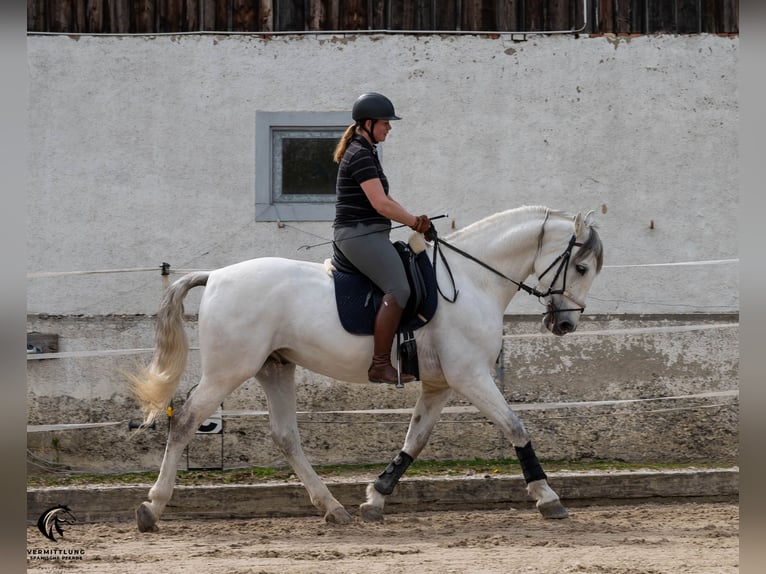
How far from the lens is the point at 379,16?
8.96 m

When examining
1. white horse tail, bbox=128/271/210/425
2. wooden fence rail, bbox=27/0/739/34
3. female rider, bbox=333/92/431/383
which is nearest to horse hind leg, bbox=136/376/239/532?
white horse tail, bbox=128/271/210/425

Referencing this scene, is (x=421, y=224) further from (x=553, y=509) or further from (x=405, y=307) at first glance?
(x=553, y=509)

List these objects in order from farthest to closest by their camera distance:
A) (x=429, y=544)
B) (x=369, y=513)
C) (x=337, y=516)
→ (x=369, y=513), (x=337, y=516), (x=429, y=544)

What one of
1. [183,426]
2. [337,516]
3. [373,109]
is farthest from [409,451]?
[373,109]

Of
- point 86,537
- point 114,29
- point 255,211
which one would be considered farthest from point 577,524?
point 114,29

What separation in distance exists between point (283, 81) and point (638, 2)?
131 inches

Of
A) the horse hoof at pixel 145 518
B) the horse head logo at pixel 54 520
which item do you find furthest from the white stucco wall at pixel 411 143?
the horse hoof at pixel 145 518

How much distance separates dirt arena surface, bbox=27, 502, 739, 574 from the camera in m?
4.91

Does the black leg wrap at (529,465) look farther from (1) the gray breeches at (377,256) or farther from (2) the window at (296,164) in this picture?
(2) the window at (296,164)

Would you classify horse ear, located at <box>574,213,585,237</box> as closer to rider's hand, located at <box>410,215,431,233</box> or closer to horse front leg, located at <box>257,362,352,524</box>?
rider's hand, located at <box>410,215,431,233</box>

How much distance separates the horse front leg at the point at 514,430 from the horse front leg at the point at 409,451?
0.48 meters

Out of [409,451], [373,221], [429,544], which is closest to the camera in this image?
[429,544]

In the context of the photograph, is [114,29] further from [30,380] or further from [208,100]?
[30,380]

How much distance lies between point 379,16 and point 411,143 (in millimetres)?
1184
